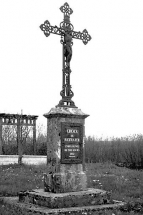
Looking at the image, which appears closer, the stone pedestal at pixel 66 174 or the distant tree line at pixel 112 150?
the stone pedestal at pixel 66 174

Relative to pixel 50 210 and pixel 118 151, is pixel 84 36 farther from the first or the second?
pixel 118 151

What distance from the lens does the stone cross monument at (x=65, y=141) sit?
29.5 feet

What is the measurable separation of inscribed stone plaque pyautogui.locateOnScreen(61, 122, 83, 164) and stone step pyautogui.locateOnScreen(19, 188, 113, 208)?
0.81 metres

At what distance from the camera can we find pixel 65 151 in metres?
9.12

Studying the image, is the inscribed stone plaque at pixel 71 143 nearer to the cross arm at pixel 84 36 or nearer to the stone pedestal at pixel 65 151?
the stone pedestal at pixel 65 151

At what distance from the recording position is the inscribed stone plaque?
29.9 ft

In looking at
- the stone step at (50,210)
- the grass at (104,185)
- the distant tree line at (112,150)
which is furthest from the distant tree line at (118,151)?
the stone step at (50,210)

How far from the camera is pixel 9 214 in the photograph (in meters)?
7.50

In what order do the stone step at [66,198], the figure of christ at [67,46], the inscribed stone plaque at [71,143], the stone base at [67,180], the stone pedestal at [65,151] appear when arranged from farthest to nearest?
1. the figure of christ at [67,46]
2. the inscribed stone plaque at [71,143]
3. the stone pedestal at [65,151]
4. the stone base at [67,180]
5. the stone step at [66,198]

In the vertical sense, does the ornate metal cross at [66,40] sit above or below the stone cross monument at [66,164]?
above

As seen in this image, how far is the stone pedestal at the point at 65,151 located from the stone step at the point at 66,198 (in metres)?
0.24

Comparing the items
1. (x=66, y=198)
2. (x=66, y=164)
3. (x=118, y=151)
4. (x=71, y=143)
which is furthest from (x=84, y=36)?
(x=118, y=151)

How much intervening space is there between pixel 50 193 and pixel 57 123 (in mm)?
1617

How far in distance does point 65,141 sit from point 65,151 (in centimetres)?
23
